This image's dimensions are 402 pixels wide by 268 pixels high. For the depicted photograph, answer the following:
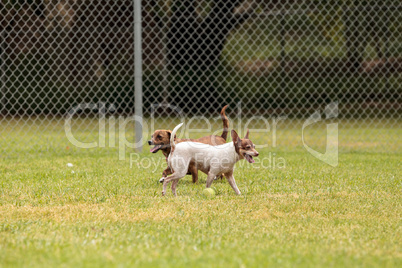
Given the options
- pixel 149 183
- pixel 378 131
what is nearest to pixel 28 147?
pixel 149 183

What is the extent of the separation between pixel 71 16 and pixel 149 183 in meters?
7.08

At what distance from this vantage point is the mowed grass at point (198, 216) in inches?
74.1

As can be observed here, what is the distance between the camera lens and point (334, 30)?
40.3ft

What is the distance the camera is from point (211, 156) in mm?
3229

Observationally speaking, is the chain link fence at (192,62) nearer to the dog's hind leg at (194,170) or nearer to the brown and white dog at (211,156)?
the dog's hind leg at (194,170)

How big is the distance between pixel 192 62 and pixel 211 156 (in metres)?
7.56

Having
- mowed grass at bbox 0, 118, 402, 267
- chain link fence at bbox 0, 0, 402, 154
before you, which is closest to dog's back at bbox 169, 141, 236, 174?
mowed grass at bbox 0, 118, 402, 267

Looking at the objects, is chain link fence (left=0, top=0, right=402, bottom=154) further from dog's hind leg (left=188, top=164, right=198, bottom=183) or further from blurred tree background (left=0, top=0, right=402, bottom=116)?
dog's hind leg (left=188, top=164, right=198, bottom=183)

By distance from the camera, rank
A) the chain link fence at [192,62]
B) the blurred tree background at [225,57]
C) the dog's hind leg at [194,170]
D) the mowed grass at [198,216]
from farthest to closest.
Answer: the blurred tree background at [225,57], the chain link fence at [192,62], the dog's hind leg at [194,170], the mowed grass at [198,216]

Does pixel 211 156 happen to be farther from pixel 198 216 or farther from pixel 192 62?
pixel 192 62

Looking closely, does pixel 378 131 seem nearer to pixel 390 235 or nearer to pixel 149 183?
pixel 149 183

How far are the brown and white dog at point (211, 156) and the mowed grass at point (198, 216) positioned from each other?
14cm

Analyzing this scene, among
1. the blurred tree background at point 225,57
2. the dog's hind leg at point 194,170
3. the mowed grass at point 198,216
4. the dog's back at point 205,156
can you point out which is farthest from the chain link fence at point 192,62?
the dog's back at point 205,156

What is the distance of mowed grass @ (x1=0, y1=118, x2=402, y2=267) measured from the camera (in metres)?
1.88
